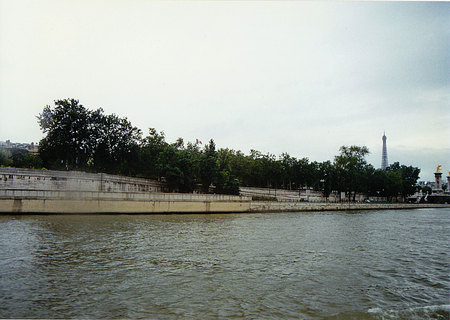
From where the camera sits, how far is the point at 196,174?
6303 centimetres

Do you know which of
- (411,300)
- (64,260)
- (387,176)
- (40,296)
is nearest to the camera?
(40,296)

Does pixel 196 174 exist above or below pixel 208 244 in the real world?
above

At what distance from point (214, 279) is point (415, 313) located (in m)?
6.75

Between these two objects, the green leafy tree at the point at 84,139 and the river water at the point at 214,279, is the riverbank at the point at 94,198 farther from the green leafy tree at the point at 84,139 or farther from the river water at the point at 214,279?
the river water at the point at 214,279

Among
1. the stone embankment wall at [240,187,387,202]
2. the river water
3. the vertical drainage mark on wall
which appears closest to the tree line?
the stone embankment wall at [240,187,387,202]

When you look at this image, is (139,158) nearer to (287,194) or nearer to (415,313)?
(287,194)

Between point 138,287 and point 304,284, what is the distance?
20.1ft

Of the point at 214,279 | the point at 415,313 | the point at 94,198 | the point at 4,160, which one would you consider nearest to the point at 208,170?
the point at 94,198

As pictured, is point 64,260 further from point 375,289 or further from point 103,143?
point 103,143

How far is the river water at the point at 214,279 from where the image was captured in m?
9.38

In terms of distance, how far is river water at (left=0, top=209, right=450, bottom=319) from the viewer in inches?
369

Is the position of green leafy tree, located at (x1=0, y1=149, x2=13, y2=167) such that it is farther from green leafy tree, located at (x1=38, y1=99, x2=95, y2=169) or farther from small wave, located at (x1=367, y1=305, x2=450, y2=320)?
small wave, located at (x1=367, y1=305, x2=450, y2=320)

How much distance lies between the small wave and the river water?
0.10 ft

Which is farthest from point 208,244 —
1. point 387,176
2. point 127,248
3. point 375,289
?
point 387,176
